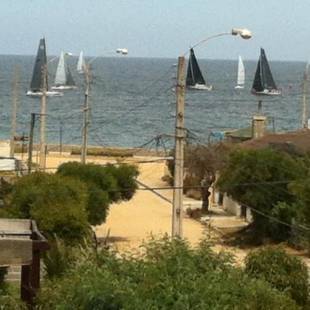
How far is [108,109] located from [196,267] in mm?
111089

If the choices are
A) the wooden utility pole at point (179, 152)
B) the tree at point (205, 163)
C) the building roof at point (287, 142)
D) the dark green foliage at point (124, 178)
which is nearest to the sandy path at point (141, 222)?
the dark green foliage at point (124, 178)

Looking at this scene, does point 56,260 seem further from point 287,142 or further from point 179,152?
point 287,142

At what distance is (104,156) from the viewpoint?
69688mm

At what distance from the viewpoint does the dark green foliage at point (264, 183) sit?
36.9m

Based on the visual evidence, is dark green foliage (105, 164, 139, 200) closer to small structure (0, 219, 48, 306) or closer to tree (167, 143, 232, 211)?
tree (167, 143, 232, 211)

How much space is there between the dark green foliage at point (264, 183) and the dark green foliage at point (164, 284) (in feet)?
67.9

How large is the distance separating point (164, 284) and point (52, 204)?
50.2 ft

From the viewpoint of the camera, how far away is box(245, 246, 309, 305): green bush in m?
20.1

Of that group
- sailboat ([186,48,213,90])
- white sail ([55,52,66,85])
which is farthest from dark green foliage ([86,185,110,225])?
white sail ([55,52,66,85])

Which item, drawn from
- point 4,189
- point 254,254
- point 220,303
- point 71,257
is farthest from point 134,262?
point 4,189

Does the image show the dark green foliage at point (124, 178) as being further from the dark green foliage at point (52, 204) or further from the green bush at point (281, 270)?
the green bush at point (281, 270)

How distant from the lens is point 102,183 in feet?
120

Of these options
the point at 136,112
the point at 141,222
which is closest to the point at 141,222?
the point at 141,222

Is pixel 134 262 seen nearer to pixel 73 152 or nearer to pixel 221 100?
pixel 73 152
